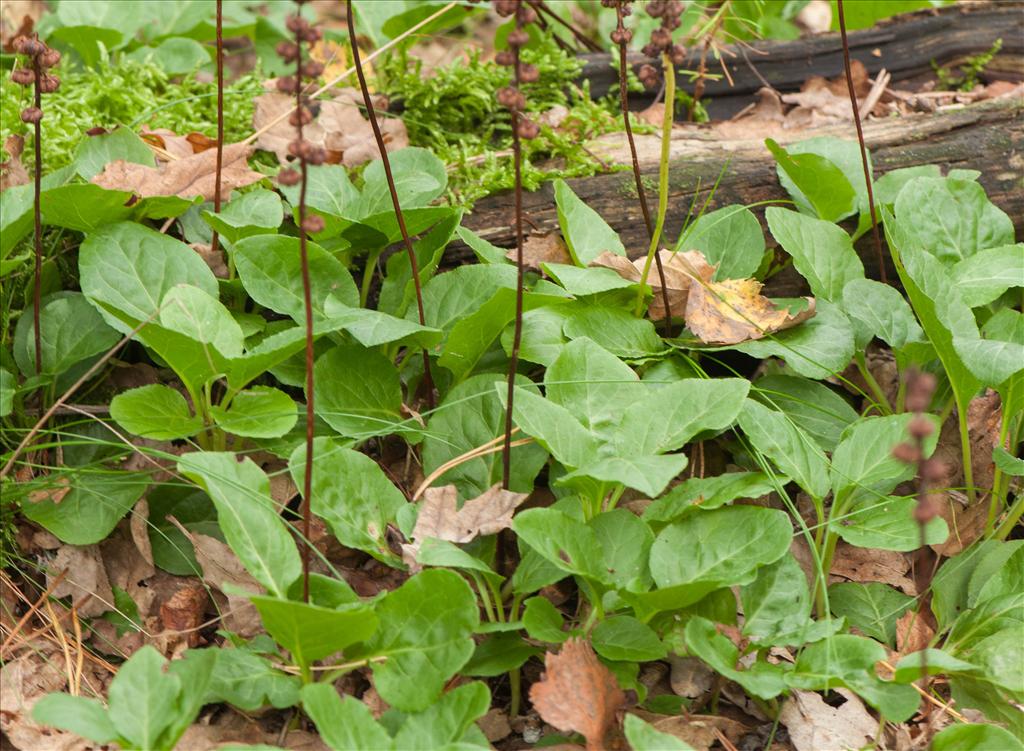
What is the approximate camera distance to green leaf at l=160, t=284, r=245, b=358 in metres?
2.10

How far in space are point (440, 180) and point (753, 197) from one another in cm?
99

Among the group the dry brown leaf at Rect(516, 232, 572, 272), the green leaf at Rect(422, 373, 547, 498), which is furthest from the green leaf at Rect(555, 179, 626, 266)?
the green leaf at Rect(422, 373, 547, 498)

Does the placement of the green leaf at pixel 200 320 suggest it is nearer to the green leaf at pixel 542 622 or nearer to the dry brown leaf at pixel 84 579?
the dry brown leaf at pixel 84 579

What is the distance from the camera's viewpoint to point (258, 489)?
1949 millimetres

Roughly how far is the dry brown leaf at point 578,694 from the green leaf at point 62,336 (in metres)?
1.39

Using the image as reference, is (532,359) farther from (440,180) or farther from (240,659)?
(240,659)

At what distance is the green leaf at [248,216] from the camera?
2.41 m

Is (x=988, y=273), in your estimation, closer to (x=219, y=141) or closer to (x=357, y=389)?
(x=357, y=389)

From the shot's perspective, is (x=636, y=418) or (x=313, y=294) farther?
(x=313, y=294)

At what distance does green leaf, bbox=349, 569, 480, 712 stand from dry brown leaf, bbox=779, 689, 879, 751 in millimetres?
706

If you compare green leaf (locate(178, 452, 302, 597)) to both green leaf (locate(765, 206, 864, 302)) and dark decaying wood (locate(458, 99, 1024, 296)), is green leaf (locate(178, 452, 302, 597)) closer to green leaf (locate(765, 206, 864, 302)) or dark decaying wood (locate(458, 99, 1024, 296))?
dark decaying wood (locate(458, 99, 1024, 296))

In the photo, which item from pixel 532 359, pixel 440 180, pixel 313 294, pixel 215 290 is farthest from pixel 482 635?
pixel 440 180

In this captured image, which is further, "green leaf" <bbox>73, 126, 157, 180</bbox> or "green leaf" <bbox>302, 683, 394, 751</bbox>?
"green leaf" <bbox>73, 126, 157, 180</bbox>

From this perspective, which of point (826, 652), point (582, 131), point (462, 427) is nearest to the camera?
point (826, 652)
